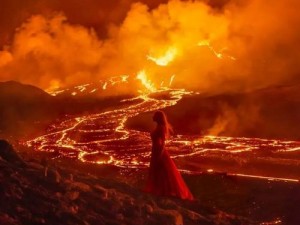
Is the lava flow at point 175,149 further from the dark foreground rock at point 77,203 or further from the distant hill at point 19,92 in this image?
the dark foreground rock at point 77,203

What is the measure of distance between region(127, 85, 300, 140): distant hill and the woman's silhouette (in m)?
15.4

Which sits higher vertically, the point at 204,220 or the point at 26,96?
the point at 26,96

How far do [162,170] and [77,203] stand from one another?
2.54 m

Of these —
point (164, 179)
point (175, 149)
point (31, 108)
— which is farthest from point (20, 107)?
point (164, 179)

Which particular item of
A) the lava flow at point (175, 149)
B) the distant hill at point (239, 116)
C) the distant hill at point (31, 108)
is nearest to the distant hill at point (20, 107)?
the distant hill at point (31, 108)

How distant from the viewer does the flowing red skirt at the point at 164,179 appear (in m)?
11.8

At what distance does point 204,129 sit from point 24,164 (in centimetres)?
1828

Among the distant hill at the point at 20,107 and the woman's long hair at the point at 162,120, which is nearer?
the woman's long hair at the point at 162,120

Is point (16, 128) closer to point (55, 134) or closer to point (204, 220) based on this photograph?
point (55, 134)

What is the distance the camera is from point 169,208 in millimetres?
10820

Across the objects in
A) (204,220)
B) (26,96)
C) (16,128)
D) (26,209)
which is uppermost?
(26,96)

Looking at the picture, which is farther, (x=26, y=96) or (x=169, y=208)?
(x=26, y=96)

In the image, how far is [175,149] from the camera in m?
22.3

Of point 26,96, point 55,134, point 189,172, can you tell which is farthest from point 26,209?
point 26,96
